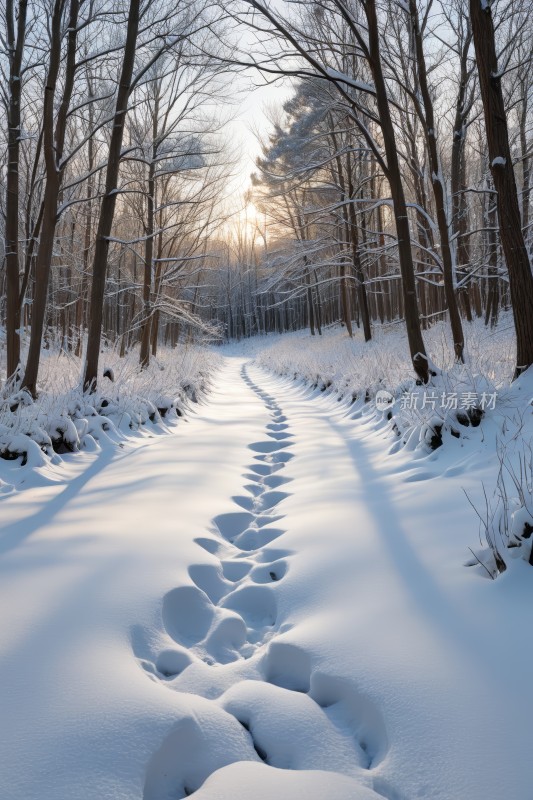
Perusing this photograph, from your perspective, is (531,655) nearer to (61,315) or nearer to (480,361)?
(480,361)

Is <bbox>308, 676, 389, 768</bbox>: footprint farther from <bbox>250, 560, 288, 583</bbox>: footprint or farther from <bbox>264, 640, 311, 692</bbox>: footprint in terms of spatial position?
<bbox>250, 560, 288, 583</bbox>: footprint

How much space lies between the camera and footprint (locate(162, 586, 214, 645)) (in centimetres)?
186

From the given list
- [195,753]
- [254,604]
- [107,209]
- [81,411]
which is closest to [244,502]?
[254,604]

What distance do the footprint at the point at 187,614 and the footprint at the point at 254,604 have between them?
0.34 ft

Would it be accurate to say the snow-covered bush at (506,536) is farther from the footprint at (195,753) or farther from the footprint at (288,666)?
the footprint at (195,753)

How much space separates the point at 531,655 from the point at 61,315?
25.1m

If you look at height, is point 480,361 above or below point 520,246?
below

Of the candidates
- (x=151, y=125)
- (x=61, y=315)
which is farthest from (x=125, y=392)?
(x=61, y=315)

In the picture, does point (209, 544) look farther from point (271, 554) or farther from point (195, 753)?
point (195, 753)

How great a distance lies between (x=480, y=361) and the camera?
5289 mm

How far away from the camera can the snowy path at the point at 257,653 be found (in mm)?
1144

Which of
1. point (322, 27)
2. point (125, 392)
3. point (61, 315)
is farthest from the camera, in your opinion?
point (61, 315)

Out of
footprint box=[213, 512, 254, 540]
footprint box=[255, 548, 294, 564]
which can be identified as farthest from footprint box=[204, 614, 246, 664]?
footprint box=[213, 512, 254, 540]

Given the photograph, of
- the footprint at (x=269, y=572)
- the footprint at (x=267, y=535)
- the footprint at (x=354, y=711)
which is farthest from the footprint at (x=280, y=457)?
the footprint at (x=354, y=711)
